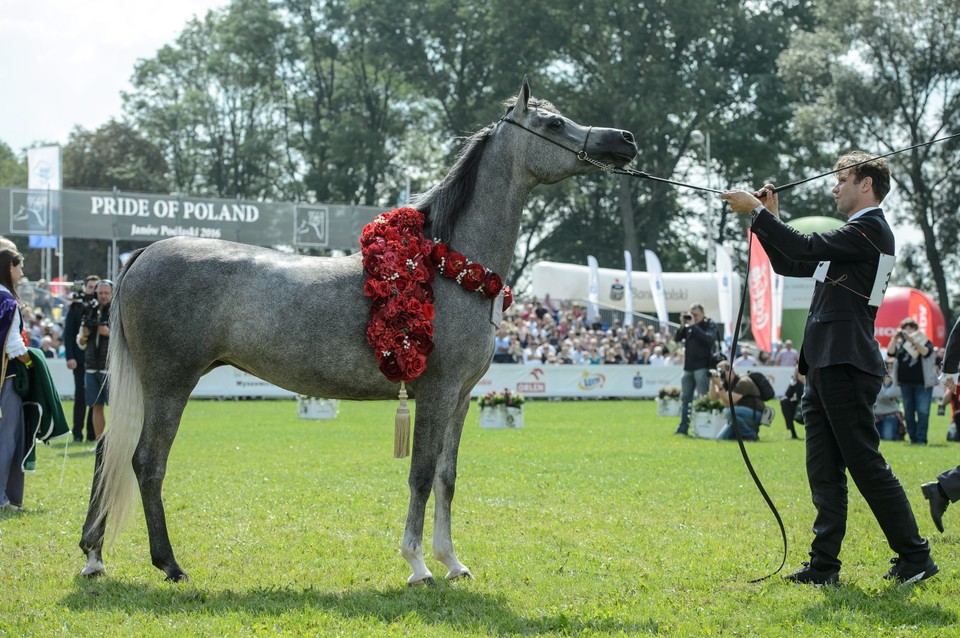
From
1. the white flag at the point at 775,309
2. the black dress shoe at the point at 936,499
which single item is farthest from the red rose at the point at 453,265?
the white flag at the point at 775,309

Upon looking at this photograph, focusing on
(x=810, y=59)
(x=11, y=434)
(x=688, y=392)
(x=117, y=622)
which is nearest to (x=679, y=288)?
(x=810, y=59)

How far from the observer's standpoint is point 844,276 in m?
6.05

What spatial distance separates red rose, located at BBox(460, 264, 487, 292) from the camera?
6184 millimetres

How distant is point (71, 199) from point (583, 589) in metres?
33.0

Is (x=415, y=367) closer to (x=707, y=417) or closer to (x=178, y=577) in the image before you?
(x=178, y=577)

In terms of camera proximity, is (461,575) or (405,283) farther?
(461,575)

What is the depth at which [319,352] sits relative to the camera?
239 inches

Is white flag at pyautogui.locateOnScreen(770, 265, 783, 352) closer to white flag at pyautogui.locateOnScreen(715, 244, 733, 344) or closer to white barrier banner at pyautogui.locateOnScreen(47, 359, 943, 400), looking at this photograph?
white barrier banner at pyautogui.locateOnScreen(47, 359, 943, 400)

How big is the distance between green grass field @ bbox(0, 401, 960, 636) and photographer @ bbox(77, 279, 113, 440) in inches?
33.0

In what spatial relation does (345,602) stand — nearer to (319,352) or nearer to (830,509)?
(319,352)

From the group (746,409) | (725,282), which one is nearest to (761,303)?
(725,282)

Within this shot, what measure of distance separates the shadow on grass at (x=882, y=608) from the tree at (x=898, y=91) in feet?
140

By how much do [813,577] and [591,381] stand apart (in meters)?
23.0

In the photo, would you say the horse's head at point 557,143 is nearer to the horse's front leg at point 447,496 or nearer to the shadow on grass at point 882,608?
the horse's front leg at point 447,496
